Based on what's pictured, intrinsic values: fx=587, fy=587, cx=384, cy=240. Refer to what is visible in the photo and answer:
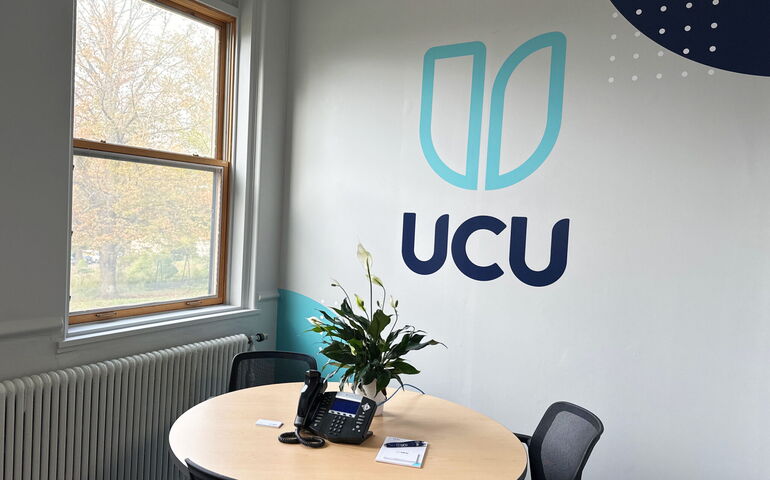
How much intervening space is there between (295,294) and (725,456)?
264cm

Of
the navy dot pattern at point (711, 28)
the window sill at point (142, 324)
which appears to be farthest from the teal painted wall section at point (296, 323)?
the navy dot pattern at point (711, 28)

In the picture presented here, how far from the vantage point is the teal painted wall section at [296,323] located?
3941 mm

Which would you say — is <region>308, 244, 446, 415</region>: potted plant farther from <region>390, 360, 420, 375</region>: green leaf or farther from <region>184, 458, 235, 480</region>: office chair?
<region>184, 458, 235, 480</region>: office chair

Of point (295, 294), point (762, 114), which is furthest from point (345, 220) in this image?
point (762, 114)

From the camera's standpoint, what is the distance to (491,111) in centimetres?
325

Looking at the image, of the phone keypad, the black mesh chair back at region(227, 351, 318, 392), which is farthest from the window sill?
the phone keypad

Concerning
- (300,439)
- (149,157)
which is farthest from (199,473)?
(149,157)

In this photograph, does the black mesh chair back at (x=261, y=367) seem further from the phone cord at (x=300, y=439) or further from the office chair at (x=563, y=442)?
the office chair at (x=563, y=442)

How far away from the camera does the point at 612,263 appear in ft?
9.63

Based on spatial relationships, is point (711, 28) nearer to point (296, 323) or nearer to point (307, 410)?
point (307, 410)

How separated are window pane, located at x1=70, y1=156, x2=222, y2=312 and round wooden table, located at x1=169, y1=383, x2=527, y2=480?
1.01 metres

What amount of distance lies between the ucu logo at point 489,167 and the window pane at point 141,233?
1306 mm

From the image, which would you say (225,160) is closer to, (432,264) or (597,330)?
(432,264)

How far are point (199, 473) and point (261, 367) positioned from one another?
1.47 m
